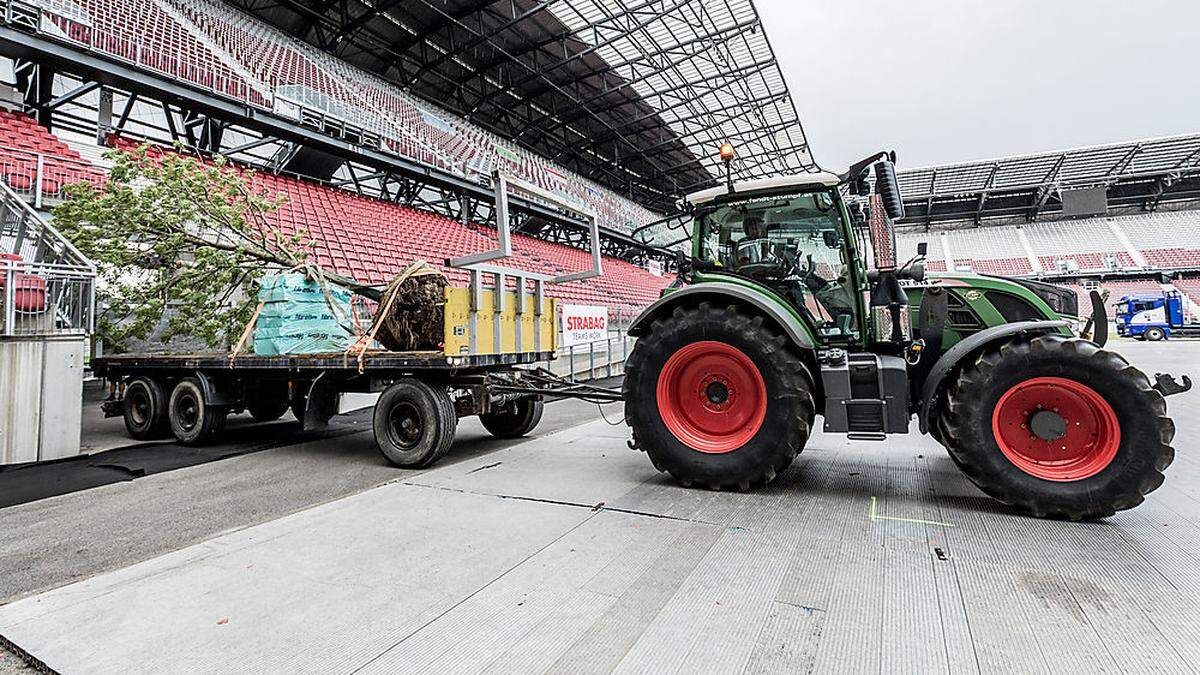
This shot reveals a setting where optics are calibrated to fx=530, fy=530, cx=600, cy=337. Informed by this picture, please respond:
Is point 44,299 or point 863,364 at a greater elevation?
point 44,299

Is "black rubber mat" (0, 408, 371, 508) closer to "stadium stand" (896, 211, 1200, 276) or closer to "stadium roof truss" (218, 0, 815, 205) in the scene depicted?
"stadium roof truss" (218, 0, 815, 205)

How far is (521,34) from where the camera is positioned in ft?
55.2

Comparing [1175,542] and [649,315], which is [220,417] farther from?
[1175,542]

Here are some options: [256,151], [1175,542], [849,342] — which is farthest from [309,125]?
[1175,542]

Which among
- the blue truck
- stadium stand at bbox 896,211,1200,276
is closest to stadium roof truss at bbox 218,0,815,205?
the blue truck

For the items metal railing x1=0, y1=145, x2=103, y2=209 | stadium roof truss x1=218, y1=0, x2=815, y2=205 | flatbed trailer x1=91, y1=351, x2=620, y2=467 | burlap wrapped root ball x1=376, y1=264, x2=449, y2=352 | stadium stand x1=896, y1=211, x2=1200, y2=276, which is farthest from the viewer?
stadium stand x1=896, y1=211, x2=1200, y2=276

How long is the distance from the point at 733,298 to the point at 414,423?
2971mm

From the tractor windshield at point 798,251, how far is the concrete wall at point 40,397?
632 centimetres

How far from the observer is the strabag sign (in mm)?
11401

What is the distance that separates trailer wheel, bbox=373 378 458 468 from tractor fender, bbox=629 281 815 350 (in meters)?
1.82

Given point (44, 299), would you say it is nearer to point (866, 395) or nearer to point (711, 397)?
point (711, 397)

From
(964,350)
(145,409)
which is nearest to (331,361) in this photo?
(145,409)

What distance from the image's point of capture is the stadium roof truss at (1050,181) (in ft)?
100

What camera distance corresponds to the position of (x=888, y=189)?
11.0 feet
